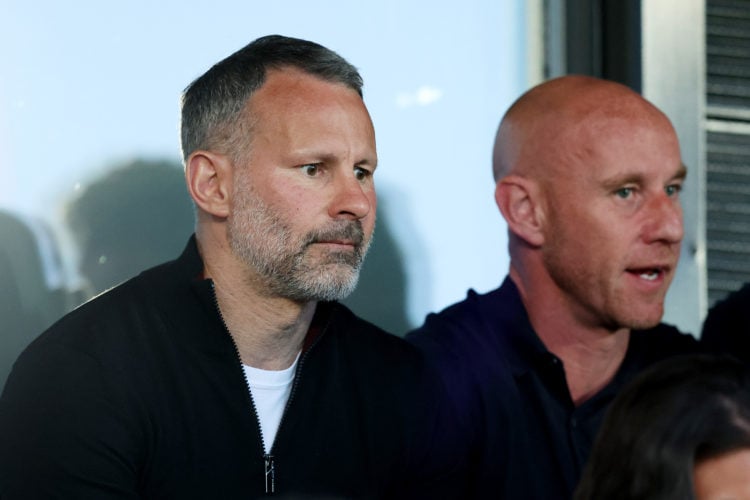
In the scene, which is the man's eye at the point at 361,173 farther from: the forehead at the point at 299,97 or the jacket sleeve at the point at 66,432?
the jacket sleeve at the point at 66,432

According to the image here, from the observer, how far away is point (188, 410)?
2.54 m

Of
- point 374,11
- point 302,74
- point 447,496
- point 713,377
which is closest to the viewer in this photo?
point 713,377

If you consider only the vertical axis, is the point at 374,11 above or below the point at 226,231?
above

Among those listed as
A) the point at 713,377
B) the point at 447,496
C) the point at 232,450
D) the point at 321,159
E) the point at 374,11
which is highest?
the point at 374,11

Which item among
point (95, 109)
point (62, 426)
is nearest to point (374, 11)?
point (95, 109)

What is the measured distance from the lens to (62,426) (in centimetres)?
241

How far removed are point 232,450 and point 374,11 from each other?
1.44 m

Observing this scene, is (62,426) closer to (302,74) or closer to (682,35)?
(302,74)

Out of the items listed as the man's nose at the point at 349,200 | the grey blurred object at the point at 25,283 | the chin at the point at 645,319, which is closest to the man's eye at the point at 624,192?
the chin at the point at 645,319

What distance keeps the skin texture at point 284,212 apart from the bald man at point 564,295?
1.69 feet

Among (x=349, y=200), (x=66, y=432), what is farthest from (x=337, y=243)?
(x=66, y=432)

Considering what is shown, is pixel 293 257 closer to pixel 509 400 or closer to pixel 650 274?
pixel 509 400

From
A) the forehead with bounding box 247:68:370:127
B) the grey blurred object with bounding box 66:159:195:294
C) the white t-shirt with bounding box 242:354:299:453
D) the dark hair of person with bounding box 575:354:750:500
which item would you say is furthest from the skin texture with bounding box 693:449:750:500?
the grey blurred object with bounding box 66:159:195:294

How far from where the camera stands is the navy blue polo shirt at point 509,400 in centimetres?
305
